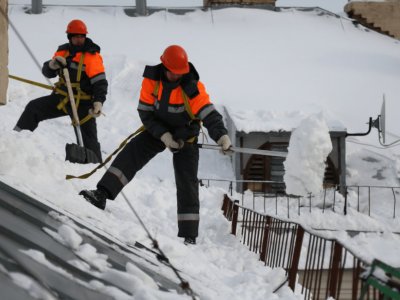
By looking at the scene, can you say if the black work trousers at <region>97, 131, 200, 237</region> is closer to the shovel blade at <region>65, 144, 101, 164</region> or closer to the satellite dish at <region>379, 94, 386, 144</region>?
the shovel blade at <region>65, 144, 101, 164</region>

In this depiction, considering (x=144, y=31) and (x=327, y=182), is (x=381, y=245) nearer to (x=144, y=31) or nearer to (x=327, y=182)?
(x=327, y=182)

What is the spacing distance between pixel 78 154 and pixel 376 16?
22.4 metres

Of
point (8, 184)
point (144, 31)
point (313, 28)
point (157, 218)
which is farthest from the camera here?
point (313, 28)

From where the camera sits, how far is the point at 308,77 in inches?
827

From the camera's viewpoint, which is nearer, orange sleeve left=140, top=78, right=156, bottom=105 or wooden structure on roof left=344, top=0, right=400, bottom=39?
orange sleeve left=140, top=78, right=156, bottom=105

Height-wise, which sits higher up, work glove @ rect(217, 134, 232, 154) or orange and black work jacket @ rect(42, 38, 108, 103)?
orange and black work jacket @ rect(42, 38, 108, 103)


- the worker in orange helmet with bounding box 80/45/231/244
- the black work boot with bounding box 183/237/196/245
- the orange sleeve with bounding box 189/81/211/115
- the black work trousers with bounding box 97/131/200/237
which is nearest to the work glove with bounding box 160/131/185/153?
the worker in orange helmet with bounding box 80/45/231/244

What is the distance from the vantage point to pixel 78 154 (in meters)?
7.65

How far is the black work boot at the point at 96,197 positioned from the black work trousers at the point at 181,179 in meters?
0.06

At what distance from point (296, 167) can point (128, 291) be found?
8.64 feet

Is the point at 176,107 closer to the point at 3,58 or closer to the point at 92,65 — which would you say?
the point at 3,58

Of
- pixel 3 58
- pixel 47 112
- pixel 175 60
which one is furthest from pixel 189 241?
pixel 47 112

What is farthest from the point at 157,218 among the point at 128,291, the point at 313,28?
the point at 313,28

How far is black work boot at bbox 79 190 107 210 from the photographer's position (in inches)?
232
